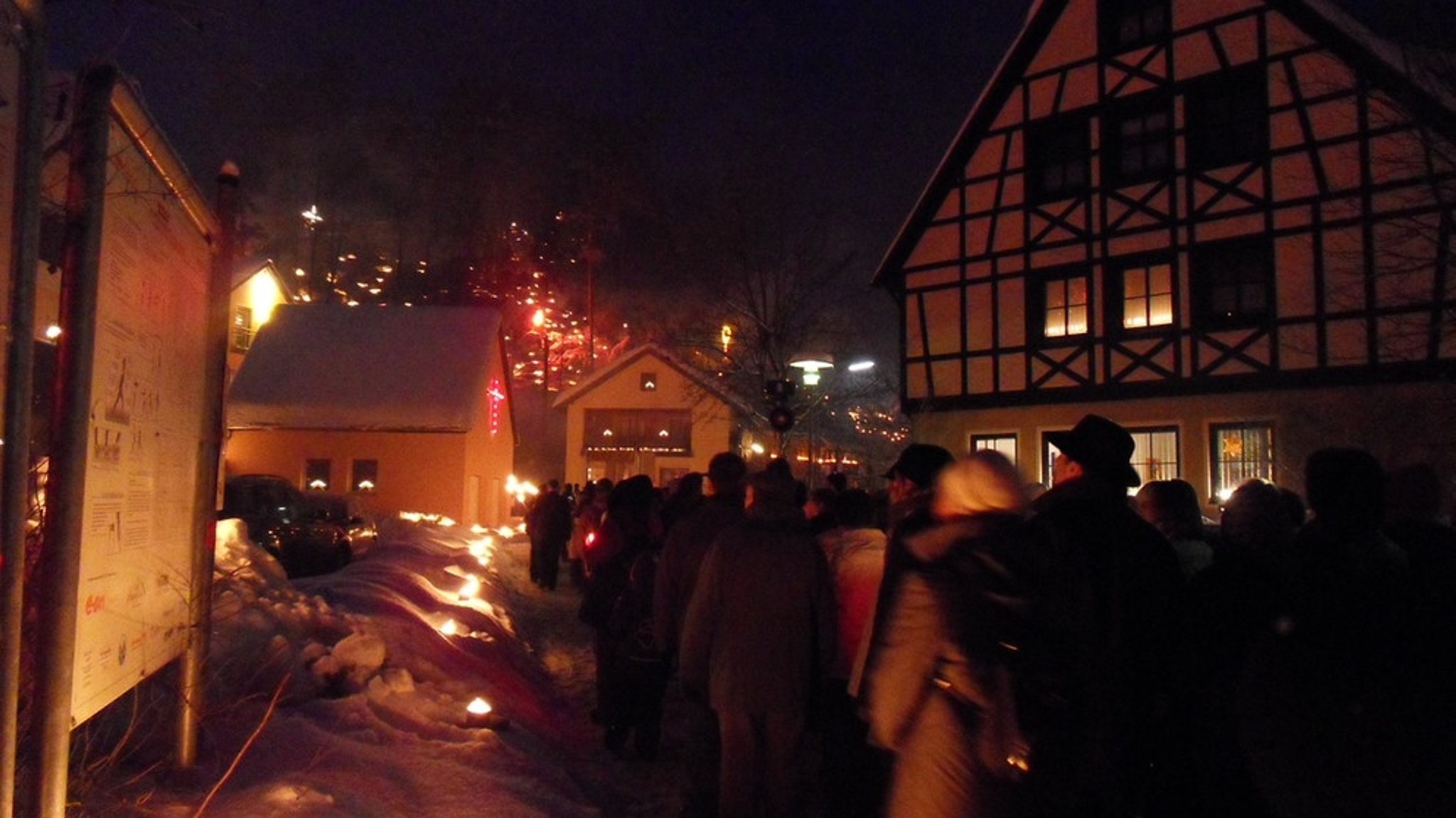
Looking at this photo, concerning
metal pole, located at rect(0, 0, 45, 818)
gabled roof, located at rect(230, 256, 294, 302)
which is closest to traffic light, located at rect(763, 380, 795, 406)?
metal pole, located at rect(0, 0, 45, 818)

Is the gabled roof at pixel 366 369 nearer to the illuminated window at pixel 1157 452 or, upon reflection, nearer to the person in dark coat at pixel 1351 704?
the illuminated window at pixel 1157 452

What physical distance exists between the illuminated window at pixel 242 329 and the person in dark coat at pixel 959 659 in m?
33.4

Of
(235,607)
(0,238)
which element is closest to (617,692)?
(235,607)

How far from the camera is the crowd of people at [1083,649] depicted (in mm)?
2639

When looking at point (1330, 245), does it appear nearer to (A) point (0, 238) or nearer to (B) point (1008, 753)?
(B) point (1008, 753)

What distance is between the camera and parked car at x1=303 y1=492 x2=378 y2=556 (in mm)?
18969

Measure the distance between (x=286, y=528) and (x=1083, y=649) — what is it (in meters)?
16.9

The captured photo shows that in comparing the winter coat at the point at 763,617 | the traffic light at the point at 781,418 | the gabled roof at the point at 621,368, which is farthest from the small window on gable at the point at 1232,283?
the gabled roof at the point at 621,368

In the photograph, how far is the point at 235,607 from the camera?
6.81m

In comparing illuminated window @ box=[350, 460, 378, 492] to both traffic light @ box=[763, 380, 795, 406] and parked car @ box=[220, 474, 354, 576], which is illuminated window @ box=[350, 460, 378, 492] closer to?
parked car @ box=[220, 474, 354, 576]

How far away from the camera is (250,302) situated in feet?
113

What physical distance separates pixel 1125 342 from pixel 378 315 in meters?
21.8

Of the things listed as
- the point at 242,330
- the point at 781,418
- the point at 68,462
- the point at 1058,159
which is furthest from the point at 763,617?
the point at 242,330

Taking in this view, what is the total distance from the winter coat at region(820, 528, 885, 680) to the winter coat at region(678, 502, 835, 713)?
0.51 m
